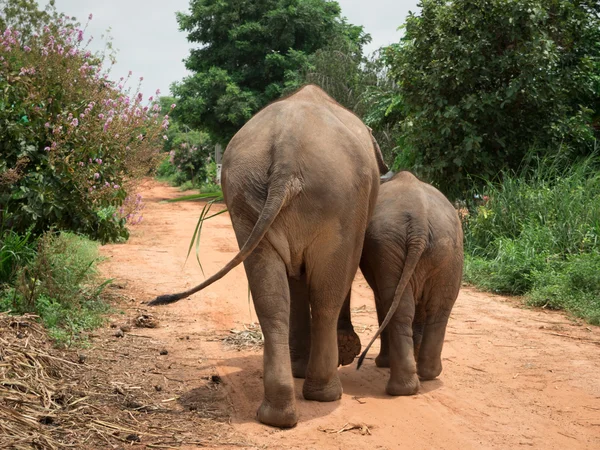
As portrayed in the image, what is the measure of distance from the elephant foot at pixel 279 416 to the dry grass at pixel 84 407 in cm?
22

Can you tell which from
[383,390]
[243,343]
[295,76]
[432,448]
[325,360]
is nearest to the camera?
[432,448]

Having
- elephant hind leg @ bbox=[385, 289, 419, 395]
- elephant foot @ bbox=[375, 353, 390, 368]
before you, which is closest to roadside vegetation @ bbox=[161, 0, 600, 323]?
elephant foot @ bbox=[375, 353, 390, 368]

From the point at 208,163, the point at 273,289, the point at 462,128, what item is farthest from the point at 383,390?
the point at 208,163

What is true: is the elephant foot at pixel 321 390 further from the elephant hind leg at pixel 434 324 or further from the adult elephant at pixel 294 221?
the elephant hind leg at pixel 434 324

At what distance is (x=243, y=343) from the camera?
614cm

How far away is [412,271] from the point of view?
4.62 m

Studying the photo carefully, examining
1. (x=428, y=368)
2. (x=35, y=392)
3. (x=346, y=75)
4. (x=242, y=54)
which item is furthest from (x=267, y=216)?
(x=242, y=54)

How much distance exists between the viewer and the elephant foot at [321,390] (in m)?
4.48

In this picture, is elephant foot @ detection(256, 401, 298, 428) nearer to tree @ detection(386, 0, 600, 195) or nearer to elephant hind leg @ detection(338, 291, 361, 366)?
elephant hind leg @ detection(338, 291, 361, 366)

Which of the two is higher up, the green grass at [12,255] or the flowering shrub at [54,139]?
the flowering shrub at [54,139]

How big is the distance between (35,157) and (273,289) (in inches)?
163

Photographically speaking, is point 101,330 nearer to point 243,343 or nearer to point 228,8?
point 243,343

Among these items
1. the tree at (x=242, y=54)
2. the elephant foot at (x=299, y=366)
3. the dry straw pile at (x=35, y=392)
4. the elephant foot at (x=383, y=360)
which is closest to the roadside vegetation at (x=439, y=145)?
the dry straw pile at (x=35, y=392)

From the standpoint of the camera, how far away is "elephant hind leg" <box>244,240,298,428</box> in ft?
13.1
